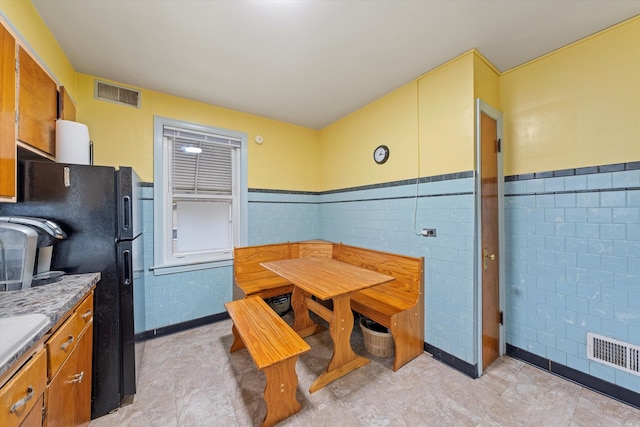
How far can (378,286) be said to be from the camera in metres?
2.53

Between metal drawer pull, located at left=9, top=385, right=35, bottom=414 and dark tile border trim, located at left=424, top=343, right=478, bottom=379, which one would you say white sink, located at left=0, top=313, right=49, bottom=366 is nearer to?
metal drawer pull, located at left=9, top=385, right=35, bottom=414

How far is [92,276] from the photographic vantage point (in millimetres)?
1451

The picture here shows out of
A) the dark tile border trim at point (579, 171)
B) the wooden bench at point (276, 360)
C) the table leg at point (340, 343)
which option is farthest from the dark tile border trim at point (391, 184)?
the wooden bench at point (276, 360)

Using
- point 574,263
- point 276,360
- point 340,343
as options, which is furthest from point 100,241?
point 574,263

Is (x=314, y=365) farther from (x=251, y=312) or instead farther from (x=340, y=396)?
(x=251, y=312)

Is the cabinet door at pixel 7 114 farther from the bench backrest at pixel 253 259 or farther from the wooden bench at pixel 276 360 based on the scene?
the bench backrest at pixel 253 259

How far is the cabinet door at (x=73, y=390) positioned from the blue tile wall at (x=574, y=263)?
304 cm

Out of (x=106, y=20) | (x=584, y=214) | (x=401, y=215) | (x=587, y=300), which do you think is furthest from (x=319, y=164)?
(x=587, y=300)

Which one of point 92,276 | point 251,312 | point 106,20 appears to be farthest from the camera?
point 251,312

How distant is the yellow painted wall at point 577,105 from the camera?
1602 mm

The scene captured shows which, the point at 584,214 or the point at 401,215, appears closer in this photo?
the point at 584,214

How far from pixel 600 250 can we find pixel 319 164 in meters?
3.06

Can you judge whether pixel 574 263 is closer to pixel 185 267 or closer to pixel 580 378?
pixel 580 378

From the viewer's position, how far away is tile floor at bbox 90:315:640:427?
4.95ft
